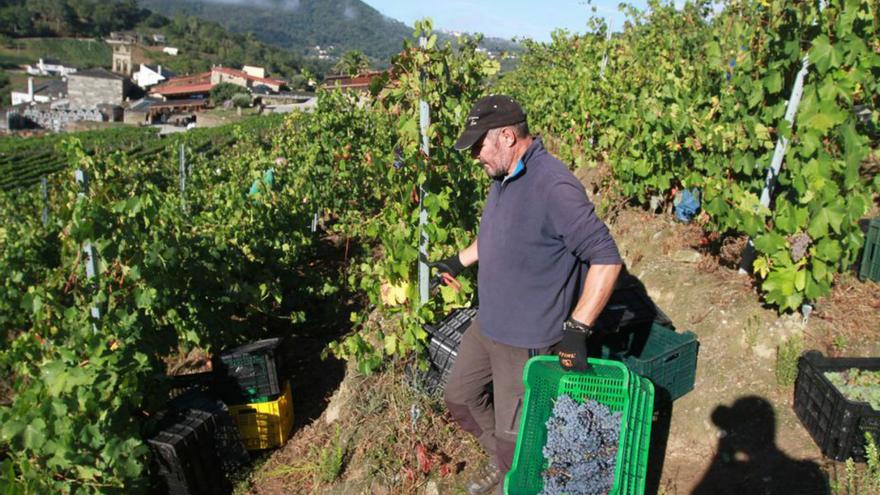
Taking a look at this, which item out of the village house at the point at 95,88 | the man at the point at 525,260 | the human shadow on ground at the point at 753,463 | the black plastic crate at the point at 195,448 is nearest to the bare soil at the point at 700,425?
the human shadow on ground at the point at 753,463

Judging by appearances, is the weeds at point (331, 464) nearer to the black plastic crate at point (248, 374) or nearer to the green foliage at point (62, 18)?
the black plastic crate at point (248, 374)

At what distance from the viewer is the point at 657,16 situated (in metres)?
12.4

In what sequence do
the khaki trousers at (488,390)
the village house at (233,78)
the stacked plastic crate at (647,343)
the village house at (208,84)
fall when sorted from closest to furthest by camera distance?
the khaki trousers at (488,390) < the stacked plastic crate at (647,343) < the village house at (208,84) < the village house at (233,78)

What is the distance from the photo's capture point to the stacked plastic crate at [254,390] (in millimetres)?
4160

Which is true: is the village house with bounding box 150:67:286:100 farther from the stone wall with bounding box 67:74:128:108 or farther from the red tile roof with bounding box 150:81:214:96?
the stone wall with bounding box 67:74:128:108

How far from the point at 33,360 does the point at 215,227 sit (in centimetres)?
212

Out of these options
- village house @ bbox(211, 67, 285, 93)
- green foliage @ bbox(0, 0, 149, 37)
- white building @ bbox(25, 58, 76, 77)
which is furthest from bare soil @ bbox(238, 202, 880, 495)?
green foliage @ bbox(0, 0, 149, 37)

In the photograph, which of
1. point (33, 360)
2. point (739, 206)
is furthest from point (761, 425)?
point (33, 360)

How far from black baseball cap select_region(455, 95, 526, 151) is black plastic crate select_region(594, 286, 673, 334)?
160 cm

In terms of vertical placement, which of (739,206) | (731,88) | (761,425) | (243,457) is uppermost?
(731,88)

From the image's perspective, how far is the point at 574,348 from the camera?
7.81 feet

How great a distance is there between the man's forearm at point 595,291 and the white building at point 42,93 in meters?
97.9

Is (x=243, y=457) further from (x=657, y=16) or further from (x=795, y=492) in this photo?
(x=657, y=16)

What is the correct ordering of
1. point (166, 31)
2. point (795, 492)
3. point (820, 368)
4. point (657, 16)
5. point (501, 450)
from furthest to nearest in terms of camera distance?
point (166, 31)
point (657, 16)
point (820, 368)
point (795, 492)
point (501, 450)
